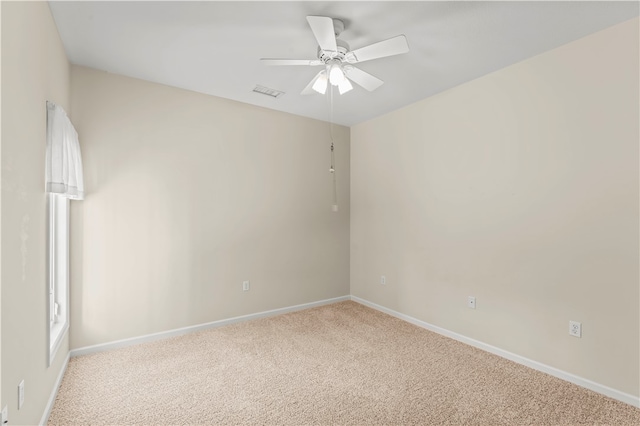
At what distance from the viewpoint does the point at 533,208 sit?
8.43 feet

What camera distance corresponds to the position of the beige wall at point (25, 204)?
1.33 meters

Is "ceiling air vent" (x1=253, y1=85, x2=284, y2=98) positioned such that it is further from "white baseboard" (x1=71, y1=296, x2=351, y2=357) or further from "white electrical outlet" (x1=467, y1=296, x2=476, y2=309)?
"white electrical outlet" (x1=467, y1=296, x2=476, y2=309)

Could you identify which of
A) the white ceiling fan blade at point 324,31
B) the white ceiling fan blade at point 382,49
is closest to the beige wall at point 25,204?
the white ceiling fan blade at point 324,31

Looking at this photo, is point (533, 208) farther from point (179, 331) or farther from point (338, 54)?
point (179, 331)

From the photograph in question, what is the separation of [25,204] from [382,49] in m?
2.13

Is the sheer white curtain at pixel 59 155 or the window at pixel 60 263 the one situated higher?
the sheer white curtain at pixel 59 155

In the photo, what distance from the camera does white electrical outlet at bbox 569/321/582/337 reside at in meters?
2.31

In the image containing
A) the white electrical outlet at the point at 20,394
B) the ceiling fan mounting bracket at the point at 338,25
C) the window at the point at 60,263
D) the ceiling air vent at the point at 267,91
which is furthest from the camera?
the ceiling air vent at the point at 267,91

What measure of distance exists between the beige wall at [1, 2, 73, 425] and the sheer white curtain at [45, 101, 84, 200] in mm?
86

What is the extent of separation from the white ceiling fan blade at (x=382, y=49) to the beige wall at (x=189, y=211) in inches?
75.6

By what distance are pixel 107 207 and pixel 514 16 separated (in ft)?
11.5

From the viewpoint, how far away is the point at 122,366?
256cm

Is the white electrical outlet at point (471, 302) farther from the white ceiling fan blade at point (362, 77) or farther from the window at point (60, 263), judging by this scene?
the window at point (60, 263)

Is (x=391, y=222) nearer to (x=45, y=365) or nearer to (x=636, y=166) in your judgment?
(x=636, y=166)
